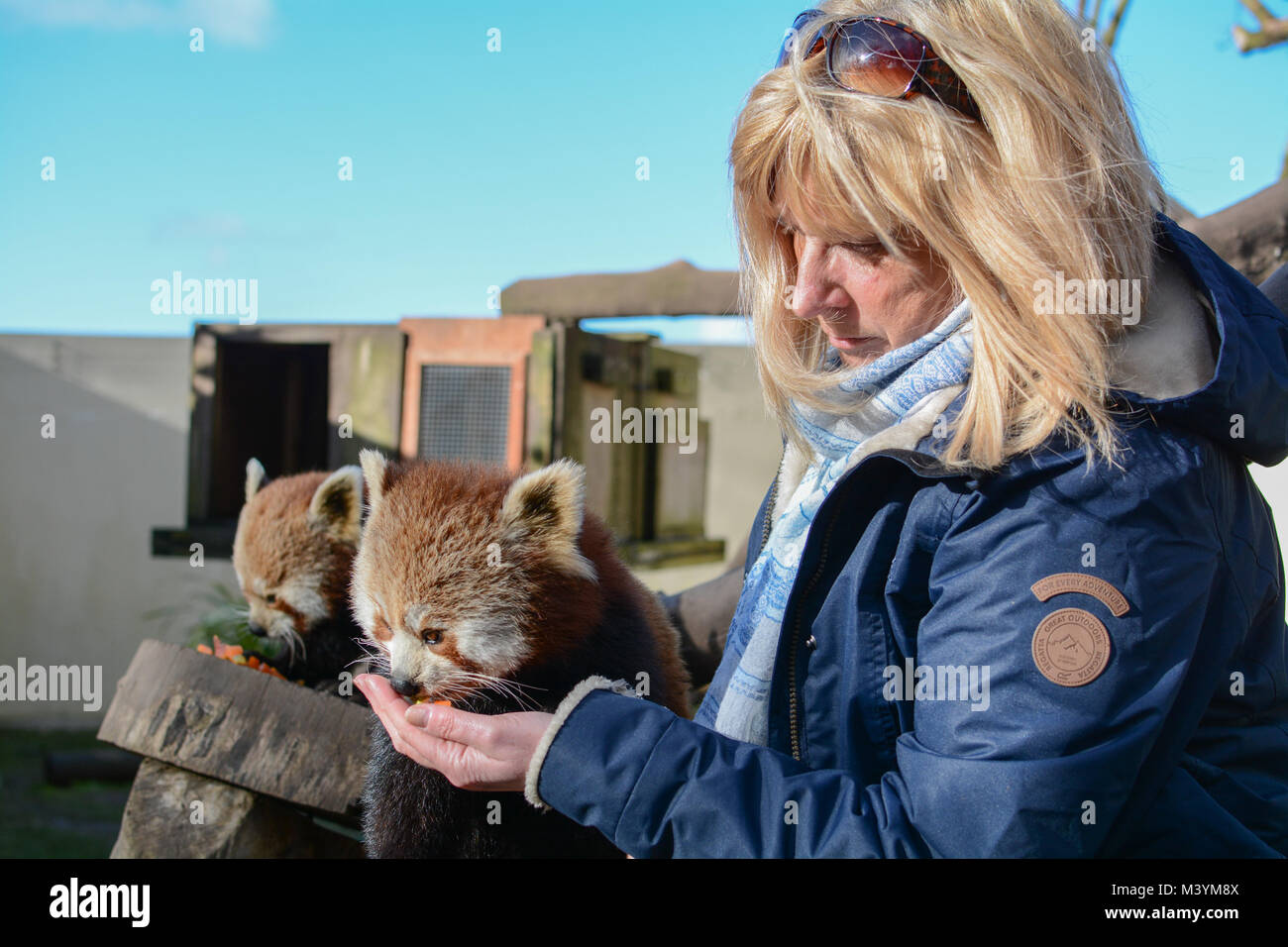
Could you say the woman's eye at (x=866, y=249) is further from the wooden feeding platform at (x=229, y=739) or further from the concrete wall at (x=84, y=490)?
the concrete wall at (x=84, y=490)

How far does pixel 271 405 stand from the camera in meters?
6.41

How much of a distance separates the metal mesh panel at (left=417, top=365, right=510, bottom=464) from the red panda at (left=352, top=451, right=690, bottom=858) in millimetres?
3280

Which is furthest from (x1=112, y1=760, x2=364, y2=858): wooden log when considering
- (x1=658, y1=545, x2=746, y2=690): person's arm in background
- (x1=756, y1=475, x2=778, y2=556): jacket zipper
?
(x1=756, y1=475, x2=778, y2=556): jacket zipper

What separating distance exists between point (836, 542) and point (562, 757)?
0.56 metres

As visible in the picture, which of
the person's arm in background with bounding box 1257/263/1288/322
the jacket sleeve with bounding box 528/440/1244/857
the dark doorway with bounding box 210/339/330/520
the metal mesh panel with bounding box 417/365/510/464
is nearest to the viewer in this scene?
the jacket sleeve with bounding box 528/440/1244/857

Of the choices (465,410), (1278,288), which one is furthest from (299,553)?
(465,410)

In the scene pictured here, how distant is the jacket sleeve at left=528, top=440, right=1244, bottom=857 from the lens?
1.23 m

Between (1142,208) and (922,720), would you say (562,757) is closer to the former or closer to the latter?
(922,720)

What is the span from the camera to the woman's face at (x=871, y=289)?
62.9 inches

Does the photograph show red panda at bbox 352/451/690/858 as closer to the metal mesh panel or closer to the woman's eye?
the woman's eye

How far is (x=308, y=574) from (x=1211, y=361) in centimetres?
223

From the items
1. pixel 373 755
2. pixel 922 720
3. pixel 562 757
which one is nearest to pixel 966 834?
pixel 922 720

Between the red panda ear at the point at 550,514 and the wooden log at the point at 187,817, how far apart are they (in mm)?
1071
